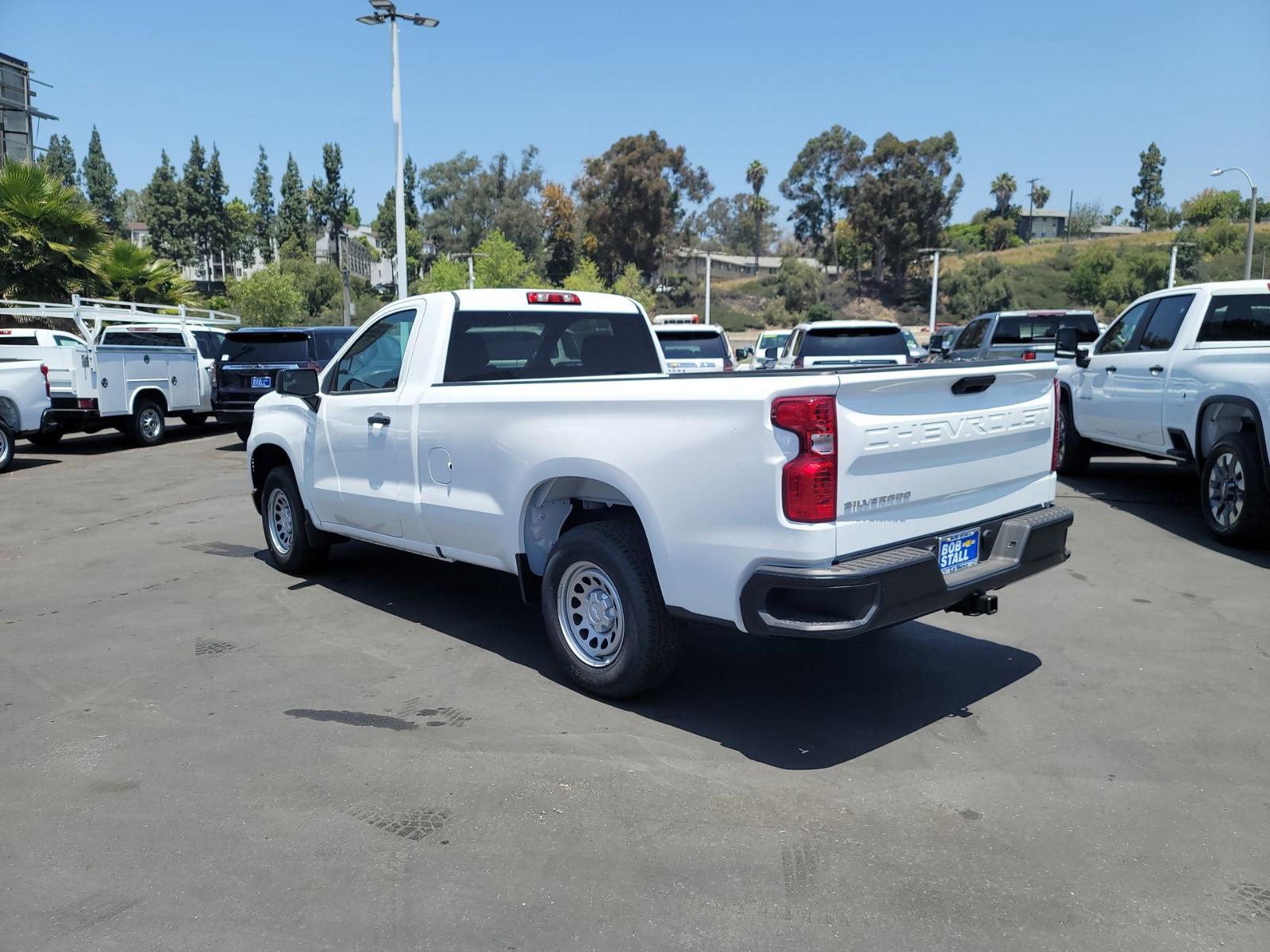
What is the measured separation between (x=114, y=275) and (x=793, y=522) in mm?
29349

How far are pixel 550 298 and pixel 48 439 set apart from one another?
47.5 feet

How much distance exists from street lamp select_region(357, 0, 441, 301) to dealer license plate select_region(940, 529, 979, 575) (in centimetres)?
1802

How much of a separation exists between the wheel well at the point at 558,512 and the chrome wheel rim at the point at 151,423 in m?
13.8

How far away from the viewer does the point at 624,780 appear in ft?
13.3

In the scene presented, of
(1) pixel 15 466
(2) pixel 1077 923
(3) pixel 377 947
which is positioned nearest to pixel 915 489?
(2) pixel 1077 923

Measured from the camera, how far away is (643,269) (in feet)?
274

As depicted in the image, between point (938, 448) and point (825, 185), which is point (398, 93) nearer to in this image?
point (938, 448)

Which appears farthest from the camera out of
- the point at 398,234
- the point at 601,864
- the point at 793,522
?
the point at 398,234

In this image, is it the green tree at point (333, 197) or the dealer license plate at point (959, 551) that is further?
the green tree at point (333, 197)

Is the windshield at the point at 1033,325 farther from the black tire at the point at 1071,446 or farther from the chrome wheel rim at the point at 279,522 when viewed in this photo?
the chrome wheel rim at the point at 279,522

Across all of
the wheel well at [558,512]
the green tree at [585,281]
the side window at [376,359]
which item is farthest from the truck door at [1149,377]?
the green tree at [585,281]

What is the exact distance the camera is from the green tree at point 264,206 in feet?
336

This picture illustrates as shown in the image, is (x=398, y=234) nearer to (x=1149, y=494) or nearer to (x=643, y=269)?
(x=1149, y=494)

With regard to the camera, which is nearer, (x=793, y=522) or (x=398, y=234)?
(x=793, y=522)
